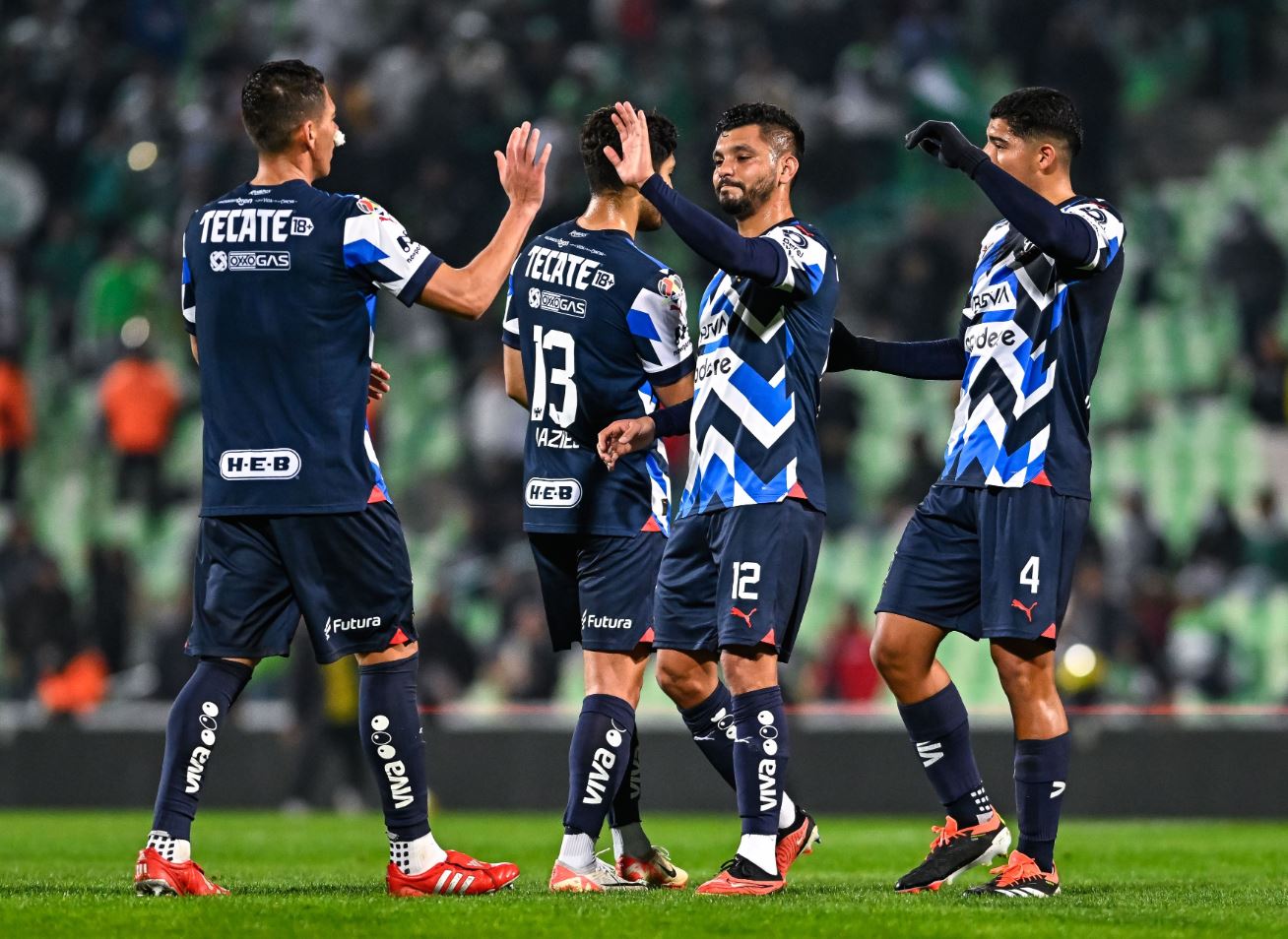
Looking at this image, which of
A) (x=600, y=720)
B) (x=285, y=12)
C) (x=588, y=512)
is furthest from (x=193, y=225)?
(x=285, y=12)

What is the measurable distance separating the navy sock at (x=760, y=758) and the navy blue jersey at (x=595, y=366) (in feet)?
2.98

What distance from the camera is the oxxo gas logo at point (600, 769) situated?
636cm

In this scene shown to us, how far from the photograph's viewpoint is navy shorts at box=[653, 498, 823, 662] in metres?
6.07

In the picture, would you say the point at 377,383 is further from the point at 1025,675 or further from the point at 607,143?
the point at 1025,675

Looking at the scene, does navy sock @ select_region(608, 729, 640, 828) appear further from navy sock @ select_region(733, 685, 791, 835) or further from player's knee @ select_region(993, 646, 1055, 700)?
player's knee @ select_region(993, 646, 1055, 700)

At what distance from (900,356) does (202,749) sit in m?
2.95

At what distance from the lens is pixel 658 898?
5.89 meters

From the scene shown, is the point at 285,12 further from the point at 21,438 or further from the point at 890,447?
the point at 890,447

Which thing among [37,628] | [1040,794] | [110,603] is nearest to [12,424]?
[110,603]

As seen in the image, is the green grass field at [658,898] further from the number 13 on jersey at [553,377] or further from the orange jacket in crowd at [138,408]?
the orange jacket in crowd at [138,408]

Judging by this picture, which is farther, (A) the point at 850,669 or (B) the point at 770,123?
(A) the point at 850,669

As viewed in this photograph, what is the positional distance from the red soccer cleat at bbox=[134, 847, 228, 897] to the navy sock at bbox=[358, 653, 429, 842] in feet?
2.02

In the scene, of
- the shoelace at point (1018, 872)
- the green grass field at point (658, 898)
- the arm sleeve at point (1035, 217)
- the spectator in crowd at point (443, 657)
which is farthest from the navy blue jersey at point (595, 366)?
the spectator in crowd at point (443, 657)

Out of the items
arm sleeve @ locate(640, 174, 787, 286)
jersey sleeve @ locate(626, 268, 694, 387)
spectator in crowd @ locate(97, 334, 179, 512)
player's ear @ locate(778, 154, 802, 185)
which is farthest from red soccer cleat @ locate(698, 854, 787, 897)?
spectator in crowd @ locate(97, 334, 179, 512)
